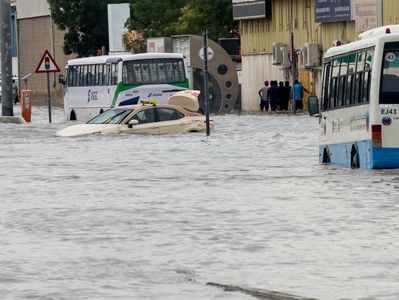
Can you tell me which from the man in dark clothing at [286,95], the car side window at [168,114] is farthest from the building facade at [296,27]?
the car side window at [168,114]

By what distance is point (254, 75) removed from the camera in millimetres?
88500

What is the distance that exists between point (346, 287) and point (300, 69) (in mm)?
70182

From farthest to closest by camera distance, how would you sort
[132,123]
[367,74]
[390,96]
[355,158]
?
[132,123] → [355,158] → [367,74] → [390,96]

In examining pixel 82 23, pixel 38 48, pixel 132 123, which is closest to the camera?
pixel 132 123

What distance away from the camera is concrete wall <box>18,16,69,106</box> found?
13900 cm

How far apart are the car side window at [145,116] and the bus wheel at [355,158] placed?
19906 millimetres

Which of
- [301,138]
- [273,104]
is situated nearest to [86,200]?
[301,138]

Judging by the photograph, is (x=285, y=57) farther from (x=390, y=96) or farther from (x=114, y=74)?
(x=390, y=96)

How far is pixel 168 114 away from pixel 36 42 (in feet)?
310

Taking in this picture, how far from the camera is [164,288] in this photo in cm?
1397

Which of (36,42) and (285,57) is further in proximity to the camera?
(36,42)

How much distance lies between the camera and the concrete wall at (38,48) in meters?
139

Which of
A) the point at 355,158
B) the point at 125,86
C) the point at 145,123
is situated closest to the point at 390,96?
the point at 355,158

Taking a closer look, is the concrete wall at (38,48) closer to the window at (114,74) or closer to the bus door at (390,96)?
the window at (114,74)
